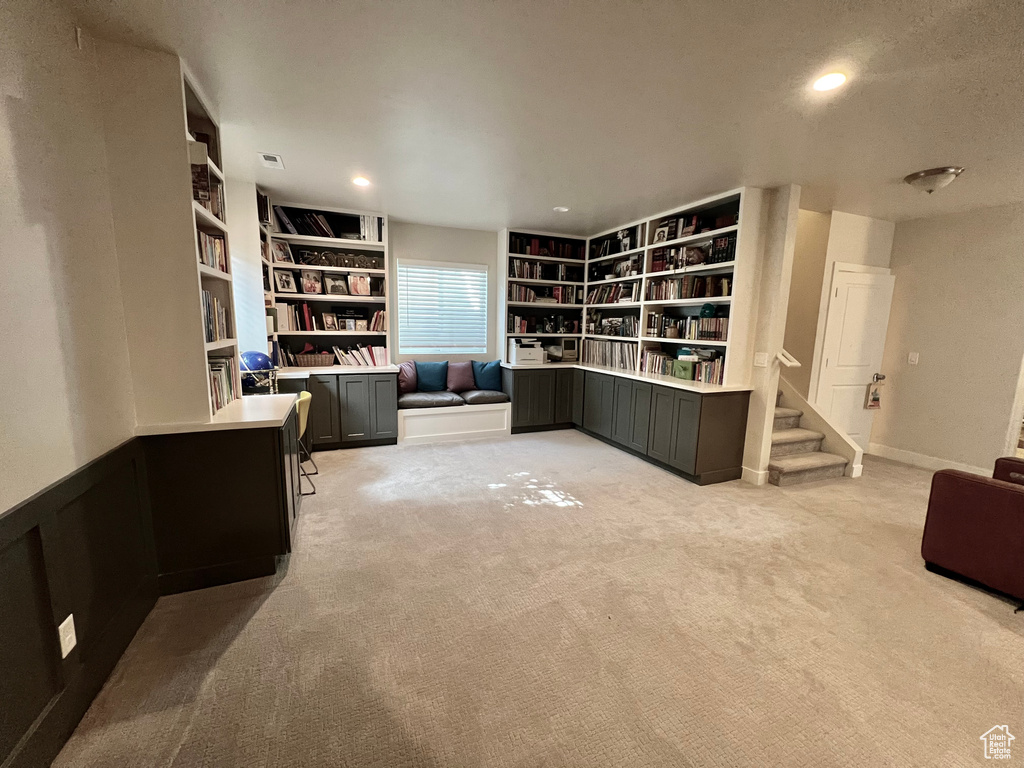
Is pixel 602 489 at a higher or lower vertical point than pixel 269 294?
lower

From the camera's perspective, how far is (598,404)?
→ 494cm

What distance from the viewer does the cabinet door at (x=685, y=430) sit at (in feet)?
11.8

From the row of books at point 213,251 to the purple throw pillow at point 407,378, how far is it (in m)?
2.47

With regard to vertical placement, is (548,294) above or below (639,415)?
above

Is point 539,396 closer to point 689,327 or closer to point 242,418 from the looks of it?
point 689,327

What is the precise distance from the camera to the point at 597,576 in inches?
89.3

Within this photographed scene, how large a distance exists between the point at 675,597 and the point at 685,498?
1.38 metres

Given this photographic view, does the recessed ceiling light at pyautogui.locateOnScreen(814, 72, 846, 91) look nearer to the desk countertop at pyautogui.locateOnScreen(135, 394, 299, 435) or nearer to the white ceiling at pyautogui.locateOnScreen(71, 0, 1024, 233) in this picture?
the white ceiling at pyautogui.locateOnScreen(71, 0, 1024, 233)

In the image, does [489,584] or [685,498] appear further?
[685,498]

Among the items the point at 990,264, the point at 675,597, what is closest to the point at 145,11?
the point at 675,597

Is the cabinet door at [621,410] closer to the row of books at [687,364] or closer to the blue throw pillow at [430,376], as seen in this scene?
the row of books at [687,364]

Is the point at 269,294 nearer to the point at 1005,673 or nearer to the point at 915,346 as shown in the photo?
the point at 1005,673

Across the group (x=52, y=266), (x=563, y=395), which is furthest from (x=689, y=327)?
(x=52, y=266)

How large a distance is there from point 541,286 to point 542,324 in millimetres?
522
